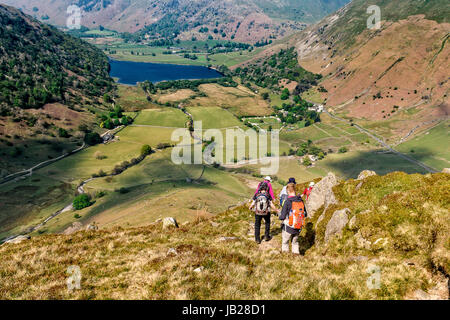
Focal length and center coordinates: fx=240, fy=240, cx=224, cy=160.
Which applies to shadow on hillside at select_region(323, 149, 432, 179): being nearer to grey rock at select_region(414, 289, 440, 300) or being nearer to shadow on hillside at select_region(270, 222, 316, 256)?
shadow on hillside at select_region(270, 222, 316, 256)

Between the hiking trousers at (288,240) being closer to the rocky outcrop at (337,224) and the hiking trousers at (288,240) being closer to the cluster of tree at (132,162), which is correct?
the rocky outcrop at (337,224)

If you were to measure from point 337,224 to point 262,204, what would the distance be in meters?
5.73

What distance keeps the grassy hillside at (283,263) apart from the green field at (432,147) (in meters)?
191

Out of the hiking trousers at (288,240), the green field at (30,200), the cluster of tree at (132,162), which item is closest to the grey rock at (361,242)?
the hiking trousers at (288,240)

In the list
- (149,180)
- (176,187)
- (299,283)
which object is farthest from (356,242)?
(149,180)

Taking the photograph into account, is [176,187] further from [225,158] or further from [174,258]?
[174,258]

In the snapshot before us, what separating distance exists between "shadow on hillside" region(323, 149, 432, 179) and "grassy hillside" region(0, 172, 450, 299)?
152 m

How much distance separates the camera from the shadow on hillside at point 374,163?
15738 centimetres

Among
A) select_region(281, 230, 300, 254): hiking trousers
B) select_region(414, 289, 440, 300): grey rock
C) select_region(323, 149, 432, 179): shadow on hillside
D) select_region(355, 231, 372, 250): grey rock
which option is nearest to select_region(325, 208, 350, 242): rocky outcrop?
select_region(355, 231, 372, 250): grey rock

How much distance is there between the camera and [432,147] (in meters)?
182

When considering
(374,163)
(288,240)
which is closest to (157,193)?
(288,240)

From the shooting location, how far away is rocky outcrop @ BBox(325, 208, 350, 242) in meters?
17.4

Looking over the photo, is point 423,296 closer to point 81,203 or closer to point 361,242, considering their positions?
point 361,242
